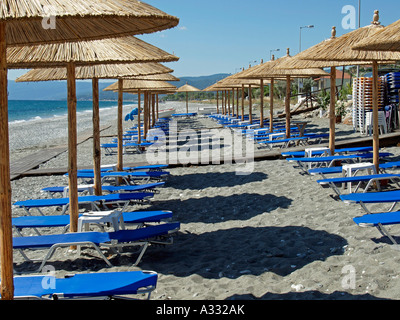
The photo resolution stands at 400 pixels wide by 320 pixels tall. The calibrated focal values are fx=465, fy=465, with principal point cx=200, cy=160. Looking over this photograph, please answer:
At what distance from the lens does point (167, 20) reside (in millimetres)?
2697

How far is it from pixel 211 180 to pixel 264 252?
147 inches

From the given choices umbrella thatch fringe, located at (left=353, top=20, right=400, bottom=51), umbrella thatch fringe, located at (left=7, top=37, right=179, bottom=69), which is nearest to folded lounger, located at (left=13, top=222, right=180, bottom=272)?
umbrella thatch fringe, located at (left=7, top=37, right=179, bottom=69)

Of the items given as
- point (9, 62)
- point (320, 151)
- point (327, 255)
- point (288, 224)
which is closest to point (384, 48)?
point (288, 224)

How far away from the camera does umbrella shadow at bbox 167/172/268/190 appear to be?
7.28 meters

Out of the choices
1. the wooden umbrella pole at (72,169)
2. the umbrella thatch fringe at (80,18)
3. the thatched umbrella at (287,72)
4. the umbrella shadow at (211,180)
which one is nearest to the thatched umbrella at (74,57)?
the wooden umbrella pole at (72,169)

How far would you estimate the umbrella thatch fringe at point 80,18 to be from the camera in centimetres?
226

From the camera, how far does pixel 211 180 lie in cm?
768

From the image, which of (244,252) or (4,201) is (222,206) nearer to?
(244,252)

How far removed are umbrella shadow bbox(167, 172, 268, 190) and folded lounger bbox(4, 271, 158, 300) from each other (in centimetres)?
430

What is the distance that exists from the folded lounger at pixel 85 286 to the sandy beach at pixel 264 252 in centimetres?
44

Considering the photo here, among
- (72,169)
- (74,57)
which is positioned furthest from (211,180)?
(74,57)

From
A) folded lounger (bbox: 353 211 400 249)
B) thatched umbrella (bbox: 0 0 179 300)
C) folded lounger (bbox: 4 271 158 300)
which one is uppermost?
thatched umbrella (bbox: 0 0 179 300)

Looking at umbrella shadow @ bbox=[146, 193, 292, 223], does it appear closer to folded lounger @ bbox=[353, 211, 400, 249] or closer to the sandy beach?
the sandy beach
